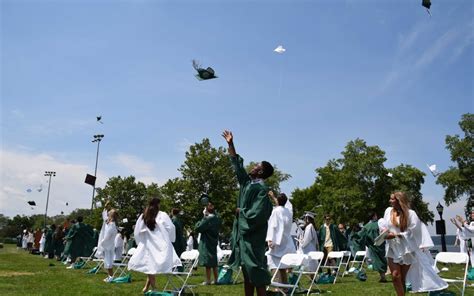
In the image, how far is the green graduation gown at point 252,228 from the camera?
518 centimetres

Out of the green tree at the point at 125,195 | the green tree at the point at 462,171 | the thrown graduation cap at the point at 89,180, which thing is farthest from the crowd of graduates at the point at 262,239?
the green tree at the point at 125,195

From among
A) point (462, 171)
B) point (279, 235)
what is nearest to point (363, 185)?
point (462, 171)

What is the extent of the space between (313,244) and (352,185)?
4458 centimetres

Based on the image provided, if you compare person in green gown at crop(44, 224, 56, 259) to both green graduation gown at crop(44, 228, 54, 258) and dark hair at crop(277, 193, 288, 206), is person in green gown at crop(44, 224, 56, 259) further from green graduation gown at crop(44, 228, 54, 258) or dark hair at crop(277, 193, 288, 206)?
dark hair at crop(277, 193, 288, 206)

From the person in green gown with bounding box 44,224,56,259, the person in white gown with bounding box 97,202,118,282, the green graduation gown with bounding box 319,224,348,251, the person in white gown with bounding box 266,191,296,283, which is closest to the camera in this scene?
the person in white gown with bounding box 266,191,296,283

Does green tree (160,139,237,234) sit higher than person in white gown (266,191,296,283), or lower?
higher

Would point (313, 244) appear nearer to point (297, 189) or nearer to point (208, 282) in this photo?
point (208, 282)

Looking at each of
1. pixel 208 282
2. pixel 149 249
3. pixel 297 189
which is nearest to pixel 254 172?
pixel 149 249

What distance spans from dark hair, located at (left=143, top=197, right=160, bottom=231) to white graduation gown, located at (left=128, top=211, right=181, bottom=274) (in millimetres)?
103

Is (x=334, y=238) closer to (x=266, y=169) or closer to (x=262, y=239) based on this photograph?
(x=266, y=169)

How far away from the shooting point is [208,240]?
11234 mm

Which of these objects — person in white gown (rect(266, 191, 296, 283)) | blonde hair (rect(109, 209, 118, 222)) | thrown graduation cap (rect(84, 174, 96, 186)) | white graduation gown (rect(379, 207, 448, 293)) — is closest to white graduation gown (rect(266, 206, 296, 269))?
person in white gown (rect(266, 191, 296, 283))

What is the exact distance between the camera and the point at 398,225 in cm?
710

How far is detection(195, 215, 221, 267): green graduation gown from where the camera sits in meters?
11.0
